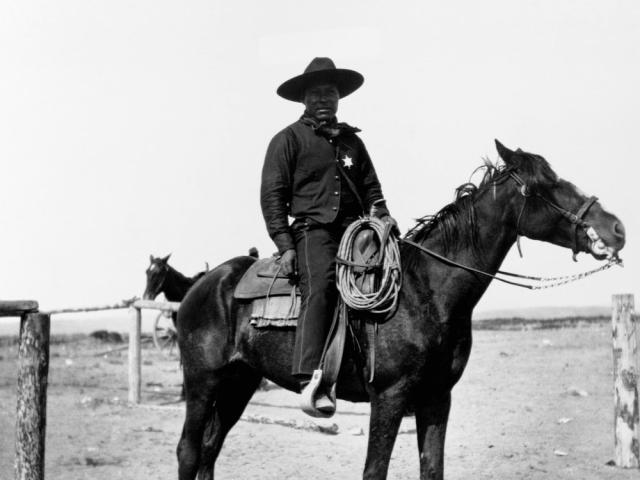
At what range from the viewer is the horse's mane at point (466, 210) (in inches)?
189

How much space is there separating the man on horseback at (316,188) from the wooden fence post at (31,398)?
1.68m

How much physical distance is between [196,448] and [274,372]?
93cm

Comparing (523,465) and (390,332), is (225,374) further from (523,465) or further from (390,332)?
(523,465)

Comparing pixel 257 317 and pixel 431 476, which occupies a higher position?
pixel 257 317

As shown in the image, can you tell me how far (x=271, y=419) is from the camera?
9.91 metres

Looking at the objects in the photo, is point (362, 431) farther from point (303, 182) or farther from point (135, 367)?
point (303, 182)

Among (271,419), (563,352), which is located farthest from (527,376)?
(271,419)

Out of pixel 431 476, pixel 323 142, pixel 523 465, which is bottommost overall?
pixel 523 465

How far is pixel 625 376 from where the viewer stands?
7453mm

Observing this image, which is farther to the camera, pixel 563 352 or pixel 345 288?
pixel 563 352

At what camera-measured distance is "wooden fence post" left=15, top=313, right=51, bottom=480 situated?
496cm

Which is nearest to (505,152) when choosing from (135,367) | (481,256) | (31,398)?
(481,256)

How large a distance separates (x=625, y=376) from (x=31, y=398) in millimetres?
5499

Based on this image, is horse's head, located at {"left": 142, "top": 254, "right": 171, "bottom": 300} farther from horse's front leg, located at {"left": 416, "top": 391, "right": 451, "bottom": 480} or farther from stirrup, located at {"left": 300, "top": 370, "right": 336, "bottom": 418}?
horse's front leg, located at {"left": 416, "top": 391, "right": 451, "bottom": 480}
